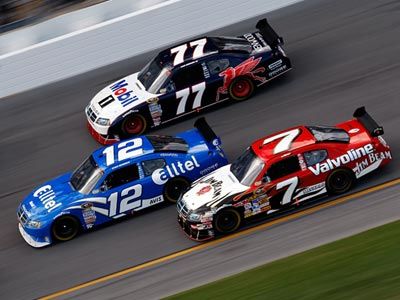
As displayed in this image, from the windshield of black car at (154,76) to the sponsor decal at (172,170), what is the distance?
10.3ft

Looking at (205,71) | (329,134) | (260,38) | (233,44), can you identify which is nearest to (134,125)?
(205,71)

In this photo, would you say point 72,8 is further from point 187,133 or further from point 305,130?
point 305,130

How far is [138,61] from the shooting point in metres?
23.3

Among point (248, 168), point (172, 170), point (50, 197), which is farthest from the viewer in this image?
point (50, 197)

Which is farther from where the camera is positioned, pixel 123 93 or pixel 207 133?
pixel 123 93

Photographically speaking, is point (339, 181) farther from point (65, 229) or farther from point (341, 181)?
point (65, 229)

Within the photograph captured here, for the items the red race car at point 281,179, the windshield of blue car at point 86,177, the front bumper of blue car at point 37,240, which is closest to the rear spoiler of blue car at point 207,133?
the red race car at point 281,179

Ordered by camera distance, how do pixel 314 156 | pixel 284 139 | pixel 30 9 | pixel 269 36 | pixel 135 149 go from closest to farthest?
pixel 314 156
pixel 284 139
pixel 135 149
pixel 269 36
pixel 30 9

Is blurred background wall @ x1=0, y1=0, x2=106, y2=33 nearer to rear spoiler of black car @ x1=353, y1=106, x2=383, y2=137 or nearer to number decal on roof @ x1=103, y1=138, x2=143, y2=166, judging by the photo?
number decal on roof @ x1=103, y1=138, x2=143, y2=166

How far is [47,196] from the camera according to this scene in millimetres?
17500

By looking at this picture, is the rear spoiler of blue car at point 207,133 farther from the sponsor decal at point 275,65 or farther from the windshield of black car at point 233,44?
the sponsor decal at point 275,65

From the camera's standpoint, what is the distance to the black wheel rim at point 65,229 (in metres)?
17.1

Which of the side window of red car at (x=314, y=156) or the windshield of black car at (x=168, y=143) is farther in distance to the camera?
the windshield of black car at (x=168, y=143)

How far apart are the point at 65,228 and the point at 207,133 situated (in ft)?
11.0
